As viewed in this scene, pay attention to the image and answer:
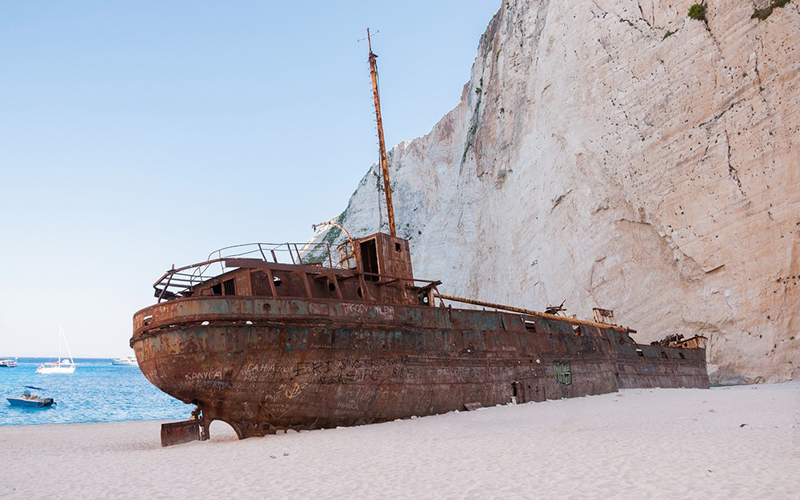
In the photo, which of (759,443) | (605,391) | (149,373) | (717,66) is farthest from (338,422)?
(717,66)

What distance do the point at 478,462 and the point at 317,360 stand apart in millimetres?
5112

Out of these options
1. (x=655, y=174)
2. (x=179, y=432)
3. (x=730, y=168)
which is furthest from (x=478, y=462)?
(x=655, y=174)

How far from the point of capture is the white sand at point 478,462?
5930 millimetres

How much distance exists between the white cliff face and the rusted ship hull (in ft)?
45.8

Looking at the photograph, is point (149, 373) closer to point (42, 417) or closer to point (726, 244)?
point (726, 244)

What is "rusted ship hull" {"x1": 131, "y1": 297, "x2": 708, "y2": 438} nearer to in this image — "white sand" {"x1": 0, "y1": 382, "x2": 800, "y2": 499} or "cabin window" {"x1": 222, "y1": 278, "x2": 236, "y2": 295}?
"white sand" {"x1": 0, "y1": 382, "x2": 800, "y2": 499}

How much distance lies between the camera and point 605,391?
19.8 meters

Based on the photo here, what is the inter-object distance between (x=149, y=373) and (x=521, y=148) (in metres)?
28.9

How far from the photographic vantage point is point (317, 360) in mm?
11797

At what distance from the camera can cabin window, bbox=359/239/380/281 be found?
15.1 m

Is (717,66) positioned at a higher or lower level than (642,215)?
higher

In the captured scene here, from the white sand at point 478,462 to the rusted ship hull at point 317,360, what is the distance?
0.64m

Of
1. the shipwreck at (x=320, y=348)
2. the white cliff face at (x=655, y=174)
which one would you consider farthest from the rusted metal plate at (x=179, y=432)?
the white cliff face at (x=655, y=174)

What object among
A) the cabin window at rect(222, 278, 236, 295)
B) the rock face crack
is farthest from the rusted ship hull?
the rock face crack
